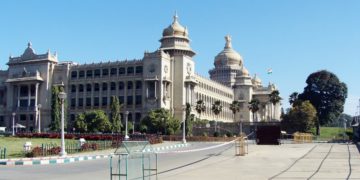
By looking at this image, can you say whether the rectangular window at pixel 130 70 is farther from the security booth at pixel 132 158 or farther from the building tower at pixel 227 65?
the security booth at pixel 132 158

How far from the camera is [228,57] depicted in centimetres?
16938

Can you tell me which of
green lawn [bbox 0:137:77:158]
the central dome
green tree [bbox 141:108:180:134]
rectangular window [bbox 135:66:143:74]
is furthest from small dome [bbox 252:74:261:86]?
green lawn [bbox 0:137:77:158]

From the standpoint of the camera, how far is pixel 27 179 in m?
19.7

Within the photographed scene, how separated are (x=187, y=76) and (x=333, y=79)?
120 feet

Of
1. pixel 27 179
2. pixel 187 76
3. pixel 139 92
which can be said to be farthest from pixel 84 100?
pixel 27 179

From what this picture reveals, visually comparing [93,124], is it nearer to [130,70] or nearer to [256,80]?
[130,70]

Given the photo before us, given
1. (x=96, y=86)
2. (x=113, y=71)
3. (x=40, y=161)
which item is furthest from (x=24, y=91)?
(x=40, y=161)

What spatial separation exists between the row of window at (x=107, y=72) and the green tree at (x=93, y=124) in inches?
850

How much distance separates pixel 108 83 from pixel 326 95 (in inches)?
2136

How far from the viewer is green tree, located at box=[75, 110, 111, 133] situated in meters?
97.4

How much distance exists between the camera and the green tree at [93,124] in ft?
320

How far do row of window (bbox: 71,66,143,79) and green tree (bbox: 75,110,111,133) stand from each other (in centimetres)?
2160

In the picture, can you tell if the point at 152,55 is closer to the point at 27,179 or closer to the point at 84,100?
the point at 84,100

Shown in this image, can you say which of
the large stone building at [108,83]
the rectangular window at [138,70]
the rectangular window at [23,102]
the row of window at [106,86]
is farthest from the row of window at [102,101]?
the rectangular window at [23,102]
